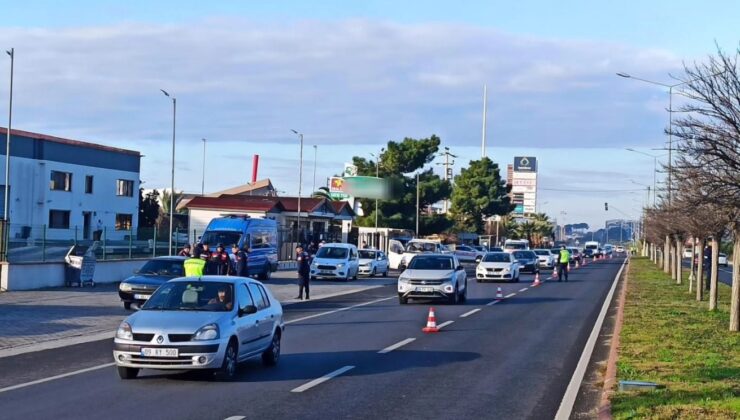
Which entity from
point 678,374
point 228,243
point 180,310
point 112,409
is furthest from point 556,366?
point 228,243

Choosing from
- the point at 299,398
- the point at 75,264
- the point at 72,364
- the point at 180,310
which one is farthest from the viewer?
the point at 75,264

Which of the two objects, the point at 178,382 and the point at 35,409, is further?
the point at 178,382

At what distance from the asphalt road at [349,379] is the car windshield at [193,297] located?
37.8 inches

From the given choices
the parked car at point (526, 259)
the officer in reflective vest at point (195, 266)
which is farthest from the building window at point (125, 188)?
the officer in reflective vest at point (195, 266)

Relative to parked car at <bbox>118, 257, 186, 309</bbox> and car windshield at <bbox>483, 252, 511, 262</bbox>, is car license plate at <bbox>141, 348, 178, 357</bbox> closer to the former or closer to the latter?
parked car at <bbox>118, 257, 186, 309</bbox>

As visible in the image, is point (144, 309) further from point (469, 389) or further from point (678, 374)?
point (678, 374)

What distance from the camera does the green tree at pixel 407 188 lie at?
3484 inches

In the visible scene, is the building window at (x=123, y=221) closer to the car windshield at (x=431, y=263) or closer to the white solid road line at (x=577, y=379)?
the car windshield at (x=431, y=263)

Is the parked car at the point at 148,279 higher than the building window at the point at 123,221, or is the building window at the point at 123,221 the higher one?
the building window at the point at 123,221

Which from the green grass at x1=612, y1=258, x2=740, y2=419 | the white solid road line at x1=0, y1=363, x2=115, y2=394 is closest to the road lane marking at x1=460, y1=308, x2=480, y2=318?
the green grass at x1=612, y1=258, x2=740, y2=419

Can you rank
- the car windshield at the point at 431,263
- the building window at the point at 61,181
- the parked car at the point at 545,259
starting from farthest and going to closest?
the parked car at the point at 545,259 < the building window at the point at 61,181 < the car windshield at the point at 431,263

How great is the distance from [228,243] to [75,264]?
319 inches

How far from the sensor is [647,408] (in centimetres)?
1122

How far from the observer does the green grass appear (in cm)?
1121
